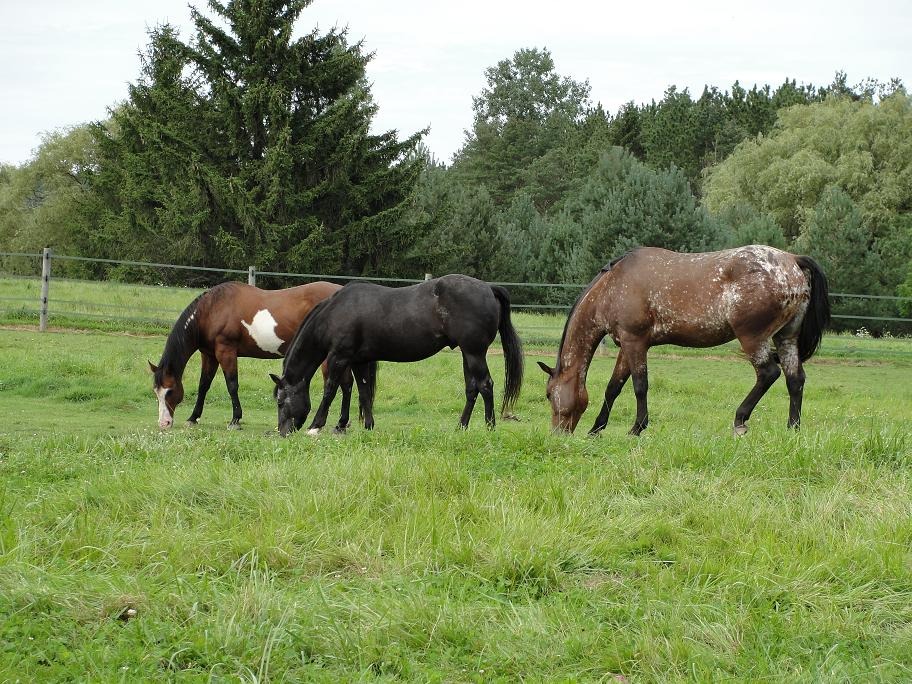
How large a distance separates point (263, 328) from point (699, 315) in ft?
15.7

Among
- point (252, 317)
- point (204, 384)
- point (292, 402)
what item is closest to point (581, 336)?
point (292, 402)

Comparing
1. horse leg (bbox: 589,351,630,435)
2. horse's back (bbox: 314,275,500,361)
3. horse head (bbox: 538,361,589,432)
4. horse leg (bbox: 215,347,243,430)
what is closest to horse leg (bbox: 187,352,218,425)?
horse leg (bbox: 215,347,243,430)

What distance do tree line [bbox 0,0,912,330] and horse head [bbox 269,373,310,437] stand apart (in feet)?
53.2

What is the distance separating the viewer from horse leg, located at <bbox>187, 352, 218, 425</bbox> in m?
9.38

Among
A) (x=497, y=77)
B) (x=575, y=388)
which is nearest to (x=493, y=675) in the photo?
(x=575, y=388)

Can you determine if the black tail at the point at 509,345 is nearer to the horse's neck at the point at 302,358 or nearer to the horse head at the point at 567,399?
the horse head at the point at 567,399

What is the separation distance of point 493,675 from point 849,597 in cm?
149

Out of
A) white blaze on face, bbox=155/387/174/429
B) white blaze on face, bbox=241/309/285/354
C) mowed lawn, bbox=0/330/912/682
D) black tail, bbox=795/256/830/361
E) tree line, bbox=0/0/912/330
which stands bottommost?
white blaze on face, bbox=155/387/174/429

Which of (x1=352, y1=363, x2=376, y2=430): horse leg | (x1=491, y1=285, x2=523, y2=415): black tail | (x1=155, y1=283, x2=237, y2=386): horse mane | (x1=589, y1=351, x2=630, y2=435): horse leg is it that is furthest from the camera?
(x1=155, y1=283, x2=237, y2=386): horse mane

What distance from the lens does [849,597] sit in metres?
3.32

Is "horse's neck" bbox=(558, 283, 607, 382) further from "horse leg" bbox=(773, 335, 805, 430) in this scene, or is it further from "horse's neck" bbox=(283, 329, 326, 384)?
"horse's neck" bbox=(283, 329, 326, 384)

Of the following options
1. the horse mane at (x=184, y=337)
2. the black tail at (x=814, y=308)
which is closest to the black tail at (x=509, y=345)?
the black tail at (x=814, y=308)

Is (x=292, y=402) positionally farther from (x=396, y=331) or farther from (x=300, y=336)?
(x=396, y=331)

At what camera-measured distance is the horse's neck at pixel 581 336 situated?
8.16m
